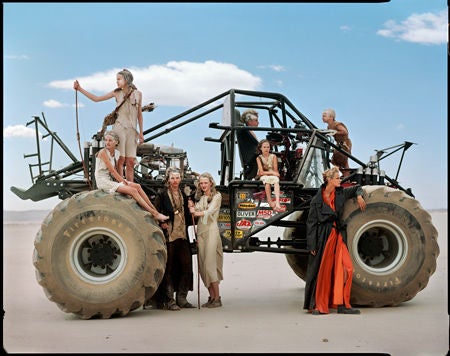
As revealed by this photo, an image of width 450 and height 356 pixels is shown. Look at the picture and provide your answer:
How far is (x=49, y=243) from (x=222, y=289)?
4120 millimetres

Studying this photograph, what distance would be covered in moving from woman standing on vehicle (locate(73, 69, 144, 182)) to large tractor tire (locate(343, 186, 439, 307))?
2.91 meters

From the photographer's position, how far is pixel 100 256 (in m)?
9.63

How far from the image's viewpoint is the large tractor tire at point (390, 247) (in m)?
10.2

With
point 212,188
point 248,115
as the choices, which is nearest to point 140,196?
point 212,188

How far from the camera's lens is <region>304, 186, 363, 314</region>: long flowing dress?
9.79 metres

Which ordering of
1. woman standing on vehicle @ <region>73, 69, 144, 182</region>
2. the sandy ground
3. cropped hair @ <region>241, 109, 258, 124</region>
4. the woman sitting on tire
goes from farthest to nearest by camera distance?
cropped hair @ <region>241, 109, 258, 124</region> < woman standing on vehicle @ <region>73, 69, 144, 182</region> < the woman sitting on tire < the sandy ground

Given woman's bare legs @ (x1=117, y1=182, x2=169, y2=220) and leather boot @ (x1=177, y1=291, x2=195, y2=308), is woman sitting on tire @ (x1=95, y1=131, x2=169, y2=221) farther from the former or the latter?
leather boot @ (x1=177, y1=291, x2=195, y2=308)

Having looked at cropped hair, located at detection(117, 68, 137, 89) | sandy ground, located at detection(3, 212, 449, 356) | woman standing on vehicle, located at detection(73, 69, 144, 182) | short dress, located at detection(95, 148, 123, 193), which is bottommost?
sandy ground, located at detection(3, 212, 449, 356)

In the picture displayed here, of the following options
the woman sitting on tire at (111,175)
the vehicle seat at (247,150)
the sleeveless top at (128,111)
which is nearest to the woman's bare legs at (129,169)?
the woman sitting on tire at (111,175)

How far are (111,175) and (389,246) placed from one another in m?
3.88

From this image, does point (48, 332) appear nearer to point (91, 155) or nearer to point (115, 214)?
point (115, 214)

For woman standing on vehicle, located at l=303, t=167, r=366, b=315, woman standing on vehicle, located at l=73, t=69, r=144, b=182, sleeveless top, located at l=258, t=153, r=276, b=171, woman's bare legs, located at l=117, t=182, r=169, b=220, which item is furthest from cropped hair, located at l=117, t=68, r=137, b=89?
woman standing on vehicle, located at l=303, t=167, r=366, b=315

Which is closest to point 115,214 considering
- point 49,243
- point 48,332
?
point 49,243

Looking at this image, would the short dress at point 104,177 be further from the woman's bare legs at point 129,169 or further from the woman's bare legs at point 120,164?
the woman's bare legs at point 129,169
